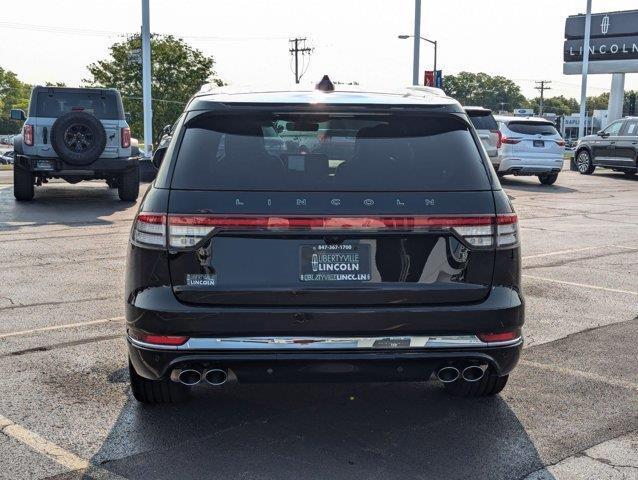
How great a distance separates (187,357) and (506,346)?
1536mm

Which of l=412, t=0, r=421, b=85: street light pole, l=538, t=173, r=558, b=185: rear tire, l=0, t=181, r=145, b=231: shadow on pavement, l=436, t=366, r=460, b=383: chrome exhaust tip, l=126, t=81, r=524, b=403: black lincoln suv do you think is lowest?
l=0, t=181, r=145, b=231: shadow on pavement

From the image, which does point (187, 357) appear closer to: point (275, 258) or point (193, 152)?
point (275, 258)

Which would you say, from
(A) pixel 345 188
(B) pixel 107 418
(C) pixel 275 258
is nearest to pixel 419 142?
(A) pixel 345 188

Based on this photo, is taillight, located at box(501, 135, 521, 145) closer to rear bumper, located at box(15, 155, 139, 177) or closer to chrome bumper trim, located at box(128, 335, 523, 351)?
rear bumper, located at box(15, 155, 139, 177)

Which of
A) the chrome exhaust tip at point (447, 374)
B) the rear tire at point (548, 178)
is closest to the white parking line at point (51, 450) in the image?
the chrome exhaust tip at point (447, 374)

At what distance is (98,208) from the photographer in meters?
14.3

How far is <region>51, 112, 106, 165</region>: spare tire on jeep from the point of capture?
1378 cm

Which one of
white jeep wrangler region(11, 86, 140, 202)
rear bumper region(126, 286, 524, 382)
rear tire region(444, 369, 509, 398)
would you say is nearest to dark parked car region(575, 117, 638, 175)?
white jeep wrangler region(11, 86, 140, 202)

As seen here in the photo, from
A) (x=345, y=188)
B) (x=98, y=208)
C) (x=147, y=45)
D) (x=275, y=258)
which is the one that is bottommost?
(x=98, y=208)

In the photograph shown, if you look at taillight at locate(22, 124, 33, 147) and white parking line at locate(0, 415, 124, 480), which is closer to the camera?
white parking line at locate(0, 415, 124, 480)

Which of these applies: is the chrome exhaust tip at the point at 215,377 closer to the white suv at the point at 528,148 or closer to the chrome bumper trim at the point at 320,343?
the chrome bumper trim at the point at 320,343

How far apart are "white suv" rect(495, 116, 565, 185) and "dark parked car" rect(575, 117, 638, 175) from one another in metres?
3.54

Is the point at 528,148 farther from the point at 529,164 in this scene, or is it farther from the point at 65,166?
the point at 65,166

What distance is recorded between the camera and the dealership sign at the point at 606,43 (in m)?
47.9
